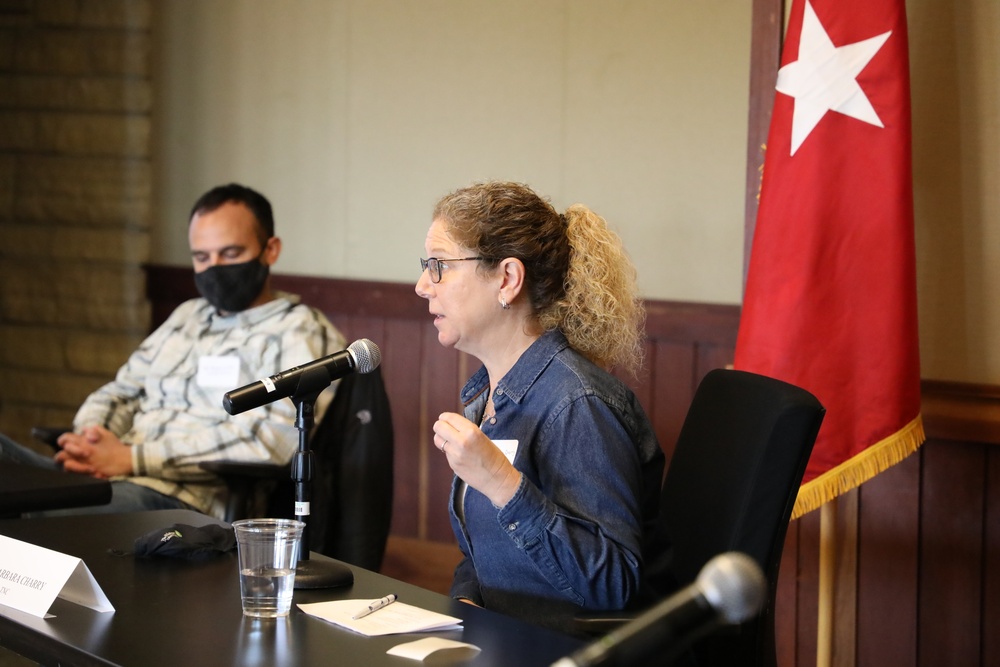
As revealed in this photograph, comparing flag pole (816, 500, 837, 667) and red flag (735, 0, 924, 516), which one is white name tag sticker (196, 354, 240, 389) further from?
flag pole (816, 500, 837, 667)

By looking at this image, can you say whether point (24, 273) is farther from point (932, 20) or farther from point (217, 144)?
point (932, 20)

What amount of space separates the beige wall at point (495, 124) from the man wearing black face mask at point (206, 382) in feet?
3.78

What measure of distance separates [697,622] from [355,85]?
3688 millimetres

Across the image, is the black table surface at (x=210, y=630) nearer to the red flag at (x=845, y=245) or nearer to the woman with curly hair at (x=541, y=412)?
the woman with curly hair at (x=541, y=412)

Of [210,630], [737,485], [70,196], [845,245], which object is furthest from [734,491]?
[70,196]

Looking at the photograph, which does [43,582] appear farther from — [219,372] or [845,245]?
[845,245]

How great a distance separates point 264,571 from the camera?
142cm

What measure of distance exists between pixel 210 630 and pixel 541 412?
0.61 metres

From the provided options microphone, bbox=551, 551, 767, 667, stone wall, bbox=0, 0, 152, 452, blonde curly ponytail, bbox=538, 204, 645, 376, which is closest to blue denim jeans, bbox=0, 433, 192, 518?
blonde curly ponytail, bbox=538, 204, 645, 376

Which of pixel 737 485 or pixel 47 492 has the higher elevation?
pixel 737 485

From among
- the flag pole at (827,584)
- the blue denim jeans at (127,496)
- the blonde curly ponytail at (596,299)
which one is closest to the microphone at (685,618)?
the blonde curly ponytail at (596,299)

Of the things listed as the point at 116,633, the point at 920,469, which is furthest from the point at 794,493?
the point at 920,469

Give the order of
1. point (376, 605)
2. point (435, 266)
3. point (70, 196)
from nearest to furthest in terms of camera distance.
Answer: point (376, 605), point (435, 266), point (70, 196)

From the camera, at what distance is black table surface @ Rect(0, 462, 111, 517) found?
208cm
